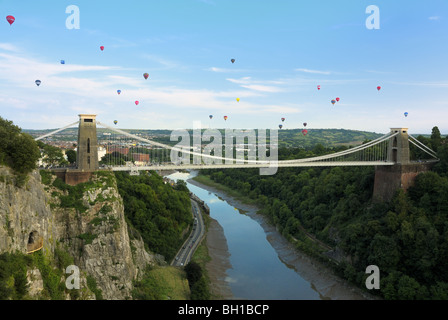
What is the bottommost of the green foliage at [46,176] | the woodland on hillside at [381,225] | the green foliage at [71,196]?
the woodland on hillside at [381,225]

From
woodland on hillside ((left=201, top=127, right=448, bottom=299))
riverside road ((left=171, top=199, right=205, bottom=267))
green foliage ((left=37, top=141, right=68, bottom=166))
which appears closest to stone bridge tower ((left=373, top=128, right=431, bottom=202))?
woodland on hillside ((left=201, top=127, right=448, bottom=299))

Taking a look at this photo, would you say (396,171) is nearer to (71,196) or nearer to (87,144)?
(87,144)

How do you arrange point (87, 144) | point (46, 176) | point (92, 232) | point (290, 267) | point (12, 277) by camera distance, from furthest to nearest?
point (290, 267) → point (87, 144) → point (46, 176) → point (92, 232) → point (12, 277)

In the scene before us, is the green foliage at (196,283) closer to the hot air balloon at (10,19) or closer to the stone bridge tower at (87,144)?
the stone bridge tower at (87,144)

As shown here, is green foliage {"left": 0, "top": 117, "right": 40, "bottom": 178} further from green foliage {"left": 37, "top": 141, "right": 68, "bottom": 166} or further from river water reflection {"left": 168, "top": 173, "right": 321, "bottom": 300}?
river water reflection {"left": 168, "top": 173, "right": 321, "bottom": 300}

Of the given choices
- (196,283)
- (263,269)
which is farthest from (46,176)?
(263,269)

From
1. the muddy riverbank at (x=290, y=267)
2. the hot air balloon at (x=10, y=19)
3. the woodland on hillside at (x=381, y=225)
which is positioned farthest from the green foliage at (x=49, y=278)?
the woodland on hillside at (x=381, y=225)

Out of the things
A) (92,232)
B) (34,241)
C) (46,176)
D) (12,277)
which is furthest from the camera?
(46,176)
